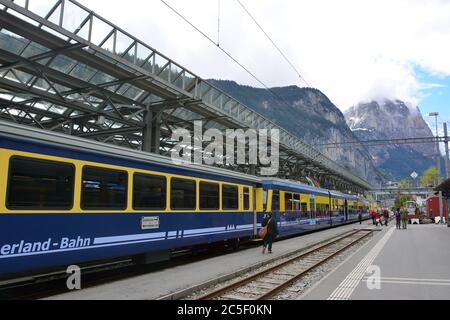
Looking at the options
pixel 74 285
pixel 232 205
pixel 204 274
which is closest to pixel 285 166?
pixel 232 205

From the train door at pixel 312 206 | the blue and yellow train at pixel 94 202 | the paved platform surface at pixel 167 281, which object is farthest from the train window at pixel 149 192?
the train door at pixel 312 206

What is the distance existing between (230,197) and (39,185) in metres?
7.93

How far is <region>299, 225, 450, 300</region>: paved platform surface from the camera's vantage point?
7.74 metres

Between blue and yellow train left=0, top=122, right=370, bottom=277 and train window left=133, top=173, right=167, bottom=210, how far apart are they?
2 cm

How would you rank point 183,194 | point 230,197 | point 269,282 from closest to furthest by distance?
point 269,282
point 183,194
point 230,197

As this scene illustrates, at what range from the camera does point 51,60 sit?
12.0 m

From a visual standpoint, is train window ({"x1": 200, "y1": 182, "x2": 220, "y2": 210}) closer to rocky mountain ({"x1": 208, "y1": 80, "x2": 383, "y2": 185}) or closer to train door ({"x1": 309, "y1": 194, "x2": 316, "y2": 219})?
train door ({"x1": 309, "y1": 194, "x2": 316, "y2": 219})

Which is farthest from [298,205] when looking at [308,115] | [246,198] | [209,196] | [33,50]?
[308,115]

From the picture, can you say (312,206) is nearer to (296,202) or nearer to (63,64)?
(296,202)

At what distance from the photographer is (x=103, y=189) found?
8.59 m

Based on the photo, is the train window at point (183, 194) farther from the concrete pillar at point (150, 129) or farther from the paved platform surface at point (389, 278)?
the concrete pillar at point (150, 129)

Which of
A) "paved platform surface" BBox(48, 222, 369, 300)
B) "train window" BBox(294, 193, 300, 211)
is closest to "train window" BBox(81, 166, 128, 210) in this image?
"paved platform surface" BBox(48, 222, 369, 300)

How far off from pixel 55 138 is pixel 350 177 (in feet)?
175
